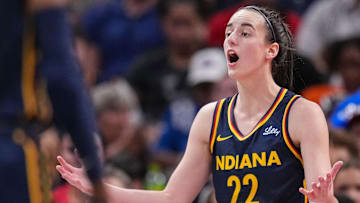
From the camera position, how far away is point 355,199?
5.56 meters

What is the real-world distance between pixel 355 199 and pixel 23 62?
273 cm

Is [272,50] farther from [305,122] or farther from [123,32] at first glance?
[123,32]

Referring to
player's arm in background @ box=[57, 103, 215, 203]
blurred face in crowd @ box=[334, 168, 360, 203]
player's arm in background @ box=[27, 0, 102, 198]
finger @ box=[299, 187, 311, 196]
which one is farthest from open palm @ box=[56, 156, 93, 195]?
blurred face in crowd @ box=[334, 168, 360, 203]

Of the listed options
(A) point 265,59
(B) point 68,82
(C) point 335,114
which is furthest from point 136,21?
(B) point 68,82

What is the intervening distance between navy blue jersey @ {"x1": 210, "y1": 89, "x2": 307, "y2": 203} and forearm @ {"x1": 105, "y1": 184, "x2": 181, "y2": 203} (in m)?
0.27

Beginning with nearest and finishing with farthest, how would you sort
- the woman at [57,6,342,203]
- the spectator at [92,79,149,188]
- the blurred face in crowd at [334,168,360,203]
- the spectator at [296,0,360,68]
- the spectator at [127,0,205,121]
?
the woman at [57,6,342,203] < the blurred face in crowd at [334,168,360,203] < the spectator at [92,79,149,188] < the spectator at [296,0,360,68] < the spectator at [127,0,205,121]

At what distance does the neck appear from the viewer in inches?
164

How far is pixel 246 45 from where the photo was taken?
4.09 metres

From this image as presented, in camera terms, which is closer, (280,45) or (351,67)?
(280,45)

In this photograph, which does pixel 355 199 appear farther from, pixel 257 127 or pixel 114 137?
pixel 114 137

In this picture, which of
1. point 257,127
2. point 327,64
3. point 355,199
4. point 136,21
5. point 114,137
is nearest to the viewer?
point 257,127

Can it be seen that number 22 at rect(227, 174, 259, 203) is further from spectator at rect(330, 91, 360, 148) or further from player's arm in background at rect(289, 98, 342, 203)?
spectator at rect(330, 91, 360, 148)

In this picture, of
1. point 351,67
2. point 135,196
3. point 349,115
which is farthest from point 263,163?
point 351,67

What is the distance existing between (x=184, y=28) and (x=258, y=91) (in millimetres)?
4671
